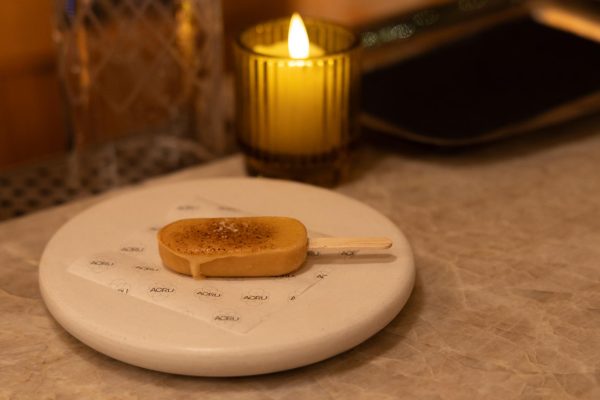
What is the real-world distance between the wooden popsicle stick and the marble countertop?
0.05m

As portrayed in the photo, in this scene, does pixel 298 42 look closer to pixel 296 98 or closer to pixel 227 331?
pixel 296 98

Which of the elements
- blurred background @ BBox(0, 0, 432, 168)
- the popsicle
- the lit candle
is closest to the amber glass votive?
the lit candle

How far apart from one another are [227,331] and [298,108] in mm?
272

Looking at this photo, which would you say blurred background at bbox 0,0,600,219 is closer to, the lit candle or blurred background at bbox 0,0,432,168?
blurred background at bbox 0,0,432,168

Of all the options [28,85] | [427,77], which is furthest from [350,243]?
[28,85]

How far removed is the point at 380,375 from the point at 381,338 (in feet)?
0.13

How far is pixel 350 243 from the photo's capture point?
574 mm

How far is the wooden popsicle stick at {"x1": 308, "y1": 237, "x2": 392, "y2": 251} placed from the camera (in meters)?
0.57

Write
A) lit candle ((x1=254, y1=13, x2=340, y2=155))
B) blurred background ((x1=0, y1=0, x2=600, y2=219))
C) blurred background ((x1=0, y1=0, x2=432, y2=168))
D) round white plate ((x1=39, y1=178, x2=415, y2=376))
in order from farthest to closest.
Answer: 1. blurred background ((x1=0, y1=0, x2=432, y2=168))
2. blurred background ((x1=0, y1=0, x2=600, y2=219))
3. lit candle ((x1=254, y1=13, x2=340, y2=155))
4. round white plate ((x1=39, y1=178, x2=415, y2=376))

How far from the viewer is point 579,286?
60cm

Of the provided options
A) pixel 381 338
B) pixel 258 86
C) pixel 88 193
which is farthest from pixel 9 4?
pixel 381 338

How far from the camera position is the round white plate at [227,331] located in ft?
1.60

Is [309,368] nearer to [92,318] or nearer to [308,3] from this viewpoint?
[92,318]

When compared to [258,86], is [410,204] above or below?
below
